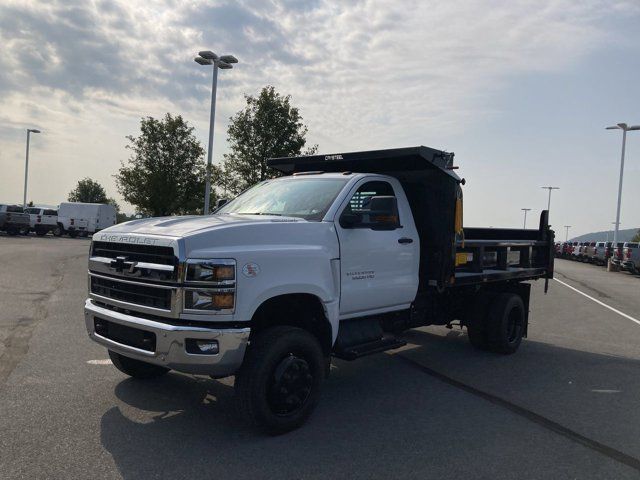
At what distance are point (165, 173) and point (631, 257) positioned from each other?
24.5 m

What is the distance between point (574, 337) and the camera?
882 centimetres

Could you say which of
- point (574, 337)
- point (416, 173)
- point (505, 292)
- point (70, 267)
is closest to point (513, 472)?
point (416, 173)

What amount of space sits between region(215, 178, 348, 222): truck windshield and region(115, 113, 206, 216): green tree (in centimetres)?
2424

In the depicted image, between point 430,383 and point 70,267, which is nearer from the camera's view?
point 430,383

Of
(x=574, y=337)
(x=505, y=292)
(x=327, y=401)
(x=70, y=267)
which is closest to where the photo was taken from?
(x=327, y=401)

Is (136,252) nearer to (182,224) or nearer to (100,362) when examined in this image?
(182,224)

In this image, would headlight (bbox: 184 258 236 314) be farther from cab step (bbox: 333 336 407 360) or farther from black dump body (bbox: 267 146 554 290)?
black dump body (bbox: 267 146 554 290)

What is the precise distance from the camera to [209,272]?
12.8ft

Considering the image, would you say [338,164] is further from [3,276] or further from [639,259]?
[639,259]

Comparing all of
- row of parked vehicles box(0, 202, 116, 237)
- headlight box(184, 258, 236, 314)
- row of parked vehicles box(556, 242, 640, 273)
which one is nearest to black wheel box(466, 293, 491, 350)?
headlight box(184, 258, 236, 314)

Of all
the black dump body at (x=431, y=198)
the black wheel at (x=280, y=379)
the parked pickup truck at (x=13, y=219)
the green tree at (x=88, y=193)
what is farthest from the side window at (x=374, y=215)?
the green tree at (x=88, y=193)

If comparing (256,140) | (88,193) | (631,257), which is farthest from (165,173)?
(88,193)

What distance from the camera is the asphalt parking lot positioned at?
374cm

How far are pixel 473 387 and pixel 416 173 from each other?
2473 mm
